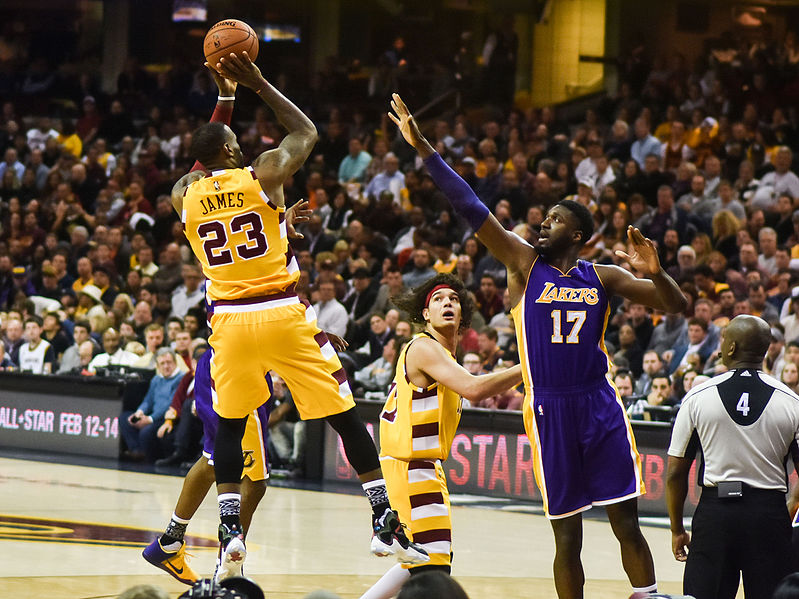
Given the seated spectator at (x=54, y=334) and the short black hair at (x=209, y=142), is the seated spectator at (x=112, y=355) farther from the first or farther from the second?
the short black hair at (x=209, y=142)

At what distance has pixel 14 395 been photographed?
15594 mm

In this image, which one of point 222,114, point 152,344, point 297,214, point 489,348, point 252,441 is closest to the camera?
point 222,114

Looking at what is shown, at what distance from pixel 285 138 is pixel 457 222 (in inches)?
429

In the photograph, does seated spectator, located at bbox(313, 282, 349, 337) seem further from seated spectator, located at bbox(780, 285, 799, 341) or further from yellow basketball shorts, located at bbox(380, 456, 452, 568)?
yellow basketball shorts, located at bbox(380, 456, 452, 568)

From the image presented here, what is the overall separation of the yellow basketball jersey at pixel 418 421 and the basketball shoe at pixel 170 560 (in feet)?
5.56

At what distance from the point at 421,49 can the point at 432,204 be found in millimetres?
7878

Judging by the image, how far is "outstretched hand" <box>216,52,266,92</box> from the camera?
21.7 feet

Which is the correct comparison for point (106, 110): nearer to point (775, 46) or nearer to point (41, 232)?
point (41, 232)

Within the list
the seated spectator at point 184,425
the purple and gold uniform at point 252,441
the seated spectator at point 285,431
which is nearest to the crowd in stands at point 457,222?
the seated spectator at point 184,425

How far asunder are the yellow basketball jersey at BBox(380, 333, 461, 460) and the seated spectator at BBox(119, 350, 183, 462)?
8.27 metres

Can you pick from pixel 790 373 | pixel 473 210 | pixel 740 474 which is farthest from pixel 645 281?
pixel 790 373

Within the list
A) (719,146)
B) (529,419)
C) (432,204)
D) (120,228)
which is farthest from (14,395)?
(529,419)

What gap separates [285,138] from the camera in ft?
21.4

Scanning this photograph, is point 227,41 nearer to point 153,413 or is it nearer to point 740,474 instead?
point 740,474
